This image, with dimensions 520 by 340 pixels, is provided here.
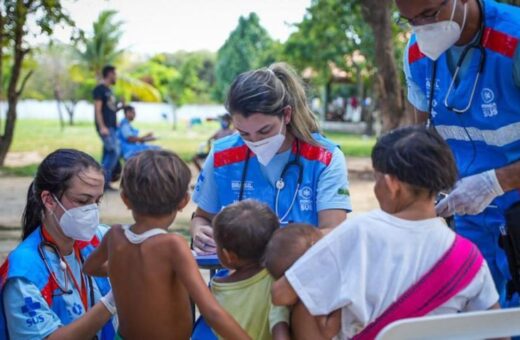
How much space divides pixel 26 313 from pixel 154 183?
2.42 feet

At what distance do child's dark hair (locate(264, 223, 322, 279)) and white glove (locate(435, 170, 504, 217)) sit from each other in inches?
25.0

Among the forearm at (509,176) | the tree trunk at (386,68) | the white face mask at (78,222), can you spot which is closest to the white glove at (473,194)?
the forearm at (509,176)

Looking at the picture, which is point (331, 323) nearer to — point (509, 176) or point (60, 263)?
point (509, 176)

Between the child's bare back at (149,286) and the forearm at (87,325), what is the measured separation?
9cm

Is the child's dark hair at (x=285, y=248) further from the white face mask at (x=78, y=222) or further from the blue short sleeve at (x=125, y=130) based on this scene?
the blue short sleeve at (x=125, y=130)

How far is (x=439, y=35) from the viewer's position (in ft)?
8.82

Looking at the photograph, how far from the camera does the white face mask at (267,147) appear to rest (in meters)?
2.99

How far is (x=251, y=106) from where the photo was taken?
2895mm

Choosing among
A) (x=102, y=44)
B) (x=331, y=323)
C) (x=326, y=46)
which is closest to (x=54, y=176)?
(x=331, y=323)

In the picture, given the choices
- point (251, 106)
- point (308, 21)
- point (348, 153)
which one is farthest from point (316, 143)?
point (308, 21)

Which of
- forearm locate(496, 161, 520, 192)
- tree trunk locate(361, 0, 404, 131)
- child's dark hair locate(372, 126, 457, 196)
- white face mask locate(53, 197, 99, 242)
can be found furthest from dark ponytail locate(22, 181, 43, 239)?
tree trunk locate(361, 0, 404, 131)

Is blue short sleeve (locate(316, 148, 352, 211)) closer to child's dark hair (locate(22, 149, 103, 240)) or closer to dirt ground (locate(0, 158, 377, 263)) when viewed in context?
child's dark hair (locate(22, 149, 103, 240))

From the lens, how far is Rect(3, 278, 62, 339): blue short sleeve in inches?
102

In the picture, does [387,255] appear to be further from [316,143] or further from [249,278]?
[316,143]
